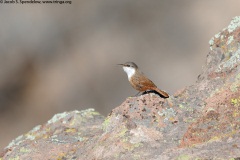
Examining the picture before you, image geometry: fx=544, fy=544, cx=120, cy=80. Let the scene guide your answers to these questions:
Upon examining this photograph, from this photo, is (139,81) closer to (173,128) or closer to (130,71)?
(130,71)

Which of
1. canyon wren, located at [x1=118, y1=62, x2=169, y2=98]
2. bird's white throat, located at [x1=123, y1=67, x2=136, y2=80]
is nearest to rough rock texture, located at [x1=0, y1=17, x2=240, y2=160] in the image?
canyon wren, located at [x1=118, y1=62, x2=169, y2=98]

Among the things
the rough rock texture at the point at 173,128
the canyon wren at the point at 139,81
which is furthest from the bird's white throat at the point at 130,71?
the rough rock texture at the point at 173,128

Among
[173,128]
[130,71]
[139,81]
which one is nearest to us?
[173,128]

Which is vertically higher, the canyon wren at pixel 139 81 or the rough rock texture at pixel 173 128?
the canyon wren at pixel 139 81

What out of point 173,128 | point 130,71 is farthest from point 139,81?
point 173,128

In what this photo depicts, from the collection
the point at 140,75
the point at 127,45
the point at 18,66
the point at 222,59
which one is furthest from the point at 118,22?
the point at 222,59

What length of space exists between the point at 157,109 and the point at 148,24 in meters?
17.3

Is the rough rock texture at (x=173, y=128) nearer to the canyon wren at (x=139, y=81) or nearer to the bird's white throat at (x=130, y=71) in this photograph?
the canyon wren at (x=139, y=81)

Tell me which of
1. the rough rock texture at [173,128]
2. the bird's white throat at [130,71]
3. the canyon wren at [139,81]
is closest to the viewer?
the rough rock texture at [173,128]

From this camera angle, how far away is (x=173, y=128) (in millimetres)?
5641

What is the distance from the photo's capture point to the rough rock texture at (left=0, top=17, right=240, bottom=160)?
5234 millimetres

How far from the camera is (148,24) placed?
23000 mm

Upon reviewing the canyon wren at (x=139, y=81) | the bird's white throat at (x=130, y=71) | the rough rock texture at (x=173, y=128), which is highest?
the bird's white throat at (x=130, y=71)

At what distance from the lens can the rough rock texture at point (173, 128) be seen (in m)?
5.23
